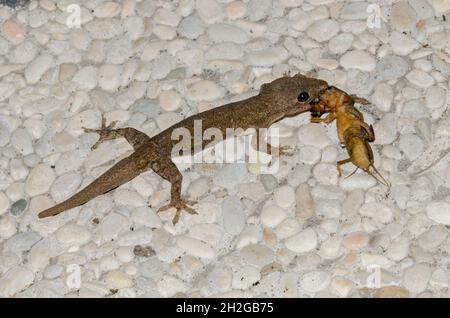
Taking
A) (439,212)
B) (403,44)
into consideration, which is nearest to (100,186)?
(439,212)

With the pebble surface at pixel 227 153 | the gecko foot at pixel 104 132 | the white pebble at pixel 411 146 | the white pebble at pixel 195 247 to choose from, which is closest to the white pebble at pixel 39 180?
the pebble surface at pixel 227 153

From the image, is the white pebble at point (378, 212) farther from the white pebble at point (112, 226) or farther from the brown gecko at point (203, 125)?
the white pebble at point (112, 226)

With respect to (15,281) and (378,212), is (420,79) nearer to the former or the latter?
(378,212)

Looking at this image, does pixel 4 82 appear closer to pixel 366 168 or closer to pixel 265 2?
pixel 265 2

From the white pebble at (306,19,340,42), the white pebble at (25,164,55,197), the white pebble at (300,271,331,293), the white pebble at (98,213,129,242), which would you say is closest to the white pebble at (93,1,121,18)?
the white pebble at (25,164,55,197)
